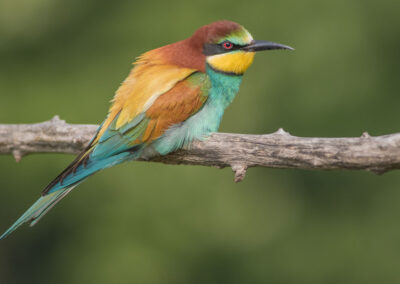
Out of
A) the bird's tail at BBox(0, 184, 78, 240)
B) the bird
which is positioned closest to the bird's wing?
the bird

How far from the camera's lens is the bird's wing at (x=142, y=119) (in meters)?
3.06

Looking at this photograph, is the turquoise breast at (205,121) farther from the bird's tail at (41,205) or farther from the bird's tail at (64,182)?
the bird's tail at (41,205)

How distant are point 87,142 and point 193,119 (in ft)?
1.84

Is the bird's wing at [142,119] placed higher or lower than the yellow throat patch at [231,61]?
lower

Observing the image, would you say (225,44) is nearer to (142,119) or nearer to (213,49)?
(213,49)

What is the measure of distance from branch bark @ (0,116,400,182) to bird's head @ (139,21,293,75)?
1.51 feet

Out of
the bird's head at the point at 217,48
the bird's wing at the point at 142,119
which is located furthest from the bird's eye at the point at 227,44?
the bird's wing at the point at 142,119

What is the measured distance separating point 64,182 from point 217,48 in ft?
3.35

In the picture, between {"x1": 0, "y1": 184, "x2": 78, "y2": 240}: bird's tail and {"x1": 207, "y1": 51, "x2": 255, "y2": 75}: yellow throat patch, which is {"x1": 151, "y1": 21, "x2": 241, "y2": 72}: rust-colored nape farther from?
{"x1": 0, "y1": 184, "x2": 78, "y2": 240}: bird's tail

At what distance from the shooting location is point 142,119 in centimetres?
308

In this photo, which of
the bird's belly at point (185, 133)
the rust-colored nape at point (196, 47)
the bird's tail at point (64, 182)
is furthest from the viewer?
the rust-colored nape at point (196, 47)

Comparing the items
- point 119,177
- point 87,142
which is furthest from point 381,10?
point 87,142

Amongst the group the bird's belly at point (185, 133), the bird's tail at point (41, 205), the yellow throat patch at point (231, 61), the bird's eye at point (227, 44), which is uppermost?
the bird's eye at point (227, 44)

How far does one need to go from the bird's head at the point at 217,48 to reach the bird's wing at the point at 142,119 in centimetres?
20
